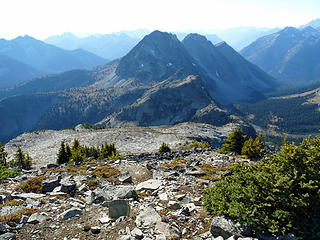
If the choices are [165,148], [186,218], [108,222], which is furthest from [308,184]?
[165,148]

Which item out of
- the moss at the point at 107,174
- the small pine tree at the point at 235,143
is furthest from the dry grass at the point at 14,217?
the small pine tree at the point at 235,143

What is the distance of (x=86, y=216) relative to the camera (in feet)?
37.6

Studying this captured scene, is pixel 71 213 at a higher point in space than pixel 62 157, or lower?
higher

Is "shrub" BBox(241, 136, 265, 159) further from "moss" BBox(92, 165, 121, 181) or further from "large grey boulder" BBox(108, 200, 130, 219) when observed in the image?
"large grey boulder" BBox(108, 200, 130, 219)

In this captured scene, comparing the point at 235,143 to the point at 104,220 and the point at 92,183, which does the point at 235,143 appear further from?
the point at 104,220

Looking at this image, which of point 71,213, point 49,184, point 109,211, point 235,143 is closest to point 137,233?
point 109,211

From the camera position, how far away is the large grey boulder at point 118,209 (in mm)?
11086

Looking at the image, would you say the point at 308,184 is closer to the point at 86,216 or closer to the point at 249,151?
the point at 86,216

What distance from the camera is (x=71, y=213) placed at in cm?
1148

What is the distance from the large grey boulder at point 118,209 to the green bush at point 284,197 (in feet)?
15.6

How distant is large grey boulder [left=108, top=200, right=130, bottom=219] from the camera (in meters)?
11.1

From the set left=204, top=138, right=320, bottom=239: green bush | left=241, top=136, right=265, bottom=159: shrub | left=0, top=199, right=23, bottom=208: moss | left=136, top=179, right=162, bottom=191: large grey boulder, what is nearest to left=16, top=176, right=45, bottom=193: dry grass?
left=0, top=199, right=23, bottom=208: moss

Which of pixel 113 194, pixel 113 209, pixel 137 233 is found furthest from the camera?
pixel 113 194

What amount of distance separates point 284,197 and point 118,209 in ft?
25.4
